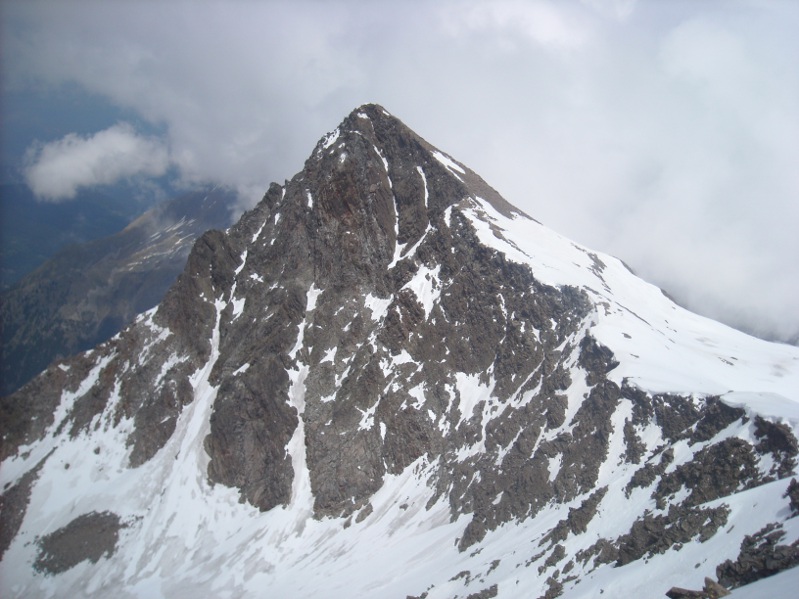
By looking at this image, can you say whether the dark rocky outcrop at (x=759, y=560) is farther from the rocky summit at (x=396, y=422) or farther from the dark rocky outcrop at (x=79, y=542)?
the dark rocky outcrop at (x=79, y=542)

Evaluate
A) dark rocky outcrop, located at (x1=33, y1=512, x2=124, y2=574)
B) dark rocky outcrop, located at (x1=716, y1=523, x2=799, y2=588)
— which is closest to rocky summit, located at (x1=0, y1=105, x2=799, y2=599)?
dark rocky outcrop, located at (x1=716, y1=523, x2=799, y2=588)

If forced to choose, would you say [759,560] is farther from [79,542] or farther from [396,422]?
[79,542]

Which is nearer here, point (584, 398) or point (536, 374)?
point (584, 398)

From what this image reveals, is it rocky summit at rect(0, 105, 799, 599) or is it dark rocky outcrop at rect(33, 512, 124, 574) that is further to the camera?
dark rocky outcrop at rect(33, 512, 124, 574)

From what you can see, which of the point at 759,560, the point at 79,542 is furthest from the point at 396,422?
the point at 759,560

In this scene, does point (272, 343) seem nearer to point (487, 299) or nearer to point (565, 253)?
point (487, 299)

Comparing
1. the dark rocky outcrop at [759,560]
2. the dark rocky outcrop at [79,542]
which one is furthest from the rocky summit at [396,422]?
the dark rocky outcrop at [79,542]

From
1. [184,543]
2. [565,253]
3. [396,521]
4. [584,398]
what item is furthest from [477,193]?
[184,543]

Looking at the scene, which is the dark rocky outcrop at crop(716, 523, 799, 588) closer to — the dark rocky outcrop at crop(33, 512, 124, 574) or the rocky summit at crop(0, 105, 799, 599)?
the rocky summit at crop(0, 105, 799, 599)
